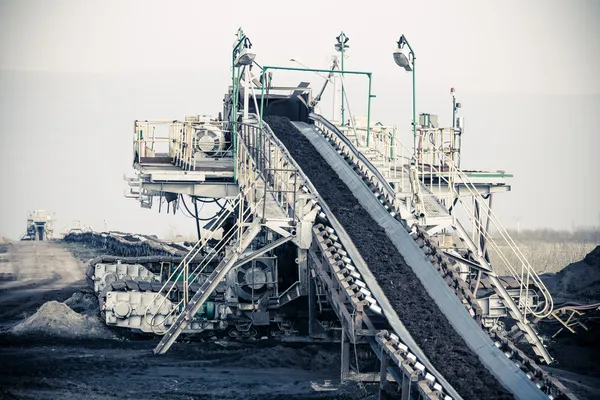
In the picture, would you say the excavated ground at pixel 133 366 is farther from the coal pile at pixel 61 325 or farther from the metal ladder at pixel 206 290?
the metal ladder at pixel 206 290

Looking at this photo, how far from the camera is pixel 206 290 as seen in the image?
28641 mm

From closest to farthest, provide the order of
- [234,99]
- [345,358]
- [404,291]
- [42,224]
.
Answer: [404,291], [345,358], [234,99], [42,224]

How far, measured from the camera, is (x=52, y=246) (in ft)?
222

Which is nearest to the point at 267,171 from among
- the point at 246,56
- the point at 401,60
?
the point at 246,56

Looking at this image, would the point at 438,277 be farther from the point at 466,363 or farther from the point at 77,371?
the point at 77,371

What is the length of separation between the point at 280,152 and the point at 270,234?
3328 mm

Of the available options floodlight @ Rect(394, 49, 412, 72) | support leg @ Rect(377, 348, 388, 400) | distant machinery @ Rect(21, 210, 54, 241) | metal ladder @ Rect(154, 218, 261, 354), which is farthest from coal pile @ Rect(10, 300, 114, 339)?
distant machinery @ Rect(21, 210, 54, 241)

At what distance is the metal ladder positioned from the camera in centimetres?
2827

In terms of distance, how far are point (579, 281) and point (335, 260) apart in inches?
685

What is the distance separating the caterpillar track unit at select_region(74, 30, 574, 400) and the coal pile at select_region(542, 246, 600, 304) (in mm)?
4020

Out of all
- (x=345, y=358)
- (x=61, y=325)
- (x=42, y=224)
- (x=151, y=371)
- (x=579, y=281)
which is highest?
(x=42, y=224)

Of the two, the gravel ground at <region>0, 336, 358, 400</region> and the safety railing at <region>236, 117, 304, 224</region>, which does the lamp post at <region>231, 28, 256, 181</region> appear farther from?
the gravel ground at <region>0, 336, 358, 400</region>

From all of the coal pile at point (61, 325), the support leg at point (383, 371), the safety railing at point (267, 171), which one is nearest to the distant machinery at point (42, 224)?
the safety railing at point (267, 171)

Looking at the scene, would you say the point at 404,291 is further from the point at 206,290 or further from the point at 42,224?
the point at 42,224
